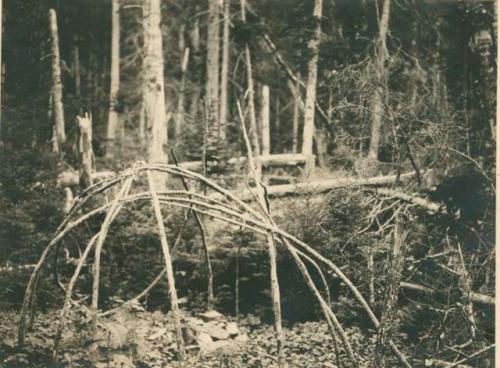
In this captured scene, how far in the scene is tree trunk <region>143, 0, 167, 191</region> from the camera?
36.1 feet

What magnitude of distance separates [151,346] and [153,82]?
5791 mm

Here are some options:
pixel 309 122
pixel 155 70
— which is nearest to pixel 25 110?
pixel 155 70

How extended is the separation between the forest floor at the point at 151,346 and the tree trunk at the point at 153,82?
3.71m

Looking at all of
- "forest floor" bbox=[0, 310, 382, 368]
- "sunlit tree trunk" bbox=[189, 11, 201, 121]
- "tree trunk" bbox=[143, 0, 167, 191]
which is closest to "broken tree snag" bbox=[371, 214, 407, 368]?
"forest floor" bbox=[0, 310, 382, 368]

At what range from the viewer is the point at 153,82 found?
11.1 meters

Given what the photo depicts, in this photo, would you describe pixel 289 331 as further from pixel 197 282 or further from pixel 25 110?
pixel 25 110

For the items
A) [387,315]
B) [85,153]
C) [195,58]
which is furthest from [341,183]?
[195,58]

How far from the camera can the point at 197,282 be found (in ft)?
30.6

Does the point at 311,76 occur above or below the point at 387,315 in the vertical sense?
above

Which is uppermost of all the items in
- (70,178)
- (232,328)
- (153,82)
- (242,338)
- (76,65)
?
(76,65)

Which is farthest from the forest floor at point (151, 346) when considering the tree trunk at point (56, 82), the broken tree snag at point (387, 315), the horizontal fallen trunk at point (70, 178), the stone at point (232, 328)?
the tree trunk at point (56, 82)

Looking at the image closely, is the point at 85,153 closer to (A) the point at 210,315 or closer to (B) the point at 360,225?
(A) the point at 210,315

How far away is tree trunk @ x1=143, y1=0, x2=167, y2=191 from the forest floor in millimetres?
3714

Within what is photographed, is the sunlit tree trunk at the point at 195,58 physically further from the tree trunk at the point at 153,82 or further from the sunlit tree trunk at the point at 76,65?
the tree trunk at the point at 153,82
